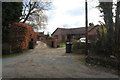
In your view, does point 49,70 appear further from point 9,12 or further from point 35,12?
point 35,12

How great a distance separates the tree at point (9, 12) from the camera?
11.8 metres

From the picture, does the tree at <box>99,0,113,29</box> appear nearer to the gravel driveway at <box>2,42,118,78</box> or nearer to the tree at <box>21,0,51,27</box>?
the gravel driveway at <box>2,42,118,78</box>

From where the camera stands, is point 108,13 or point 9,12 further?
point 9,12

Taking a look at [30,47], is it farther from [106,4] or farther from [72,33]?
[72,33]

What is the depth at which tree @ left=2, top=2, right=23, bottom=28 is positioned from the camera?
38.8ft

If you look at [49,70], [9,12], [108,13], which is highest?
[9,12]

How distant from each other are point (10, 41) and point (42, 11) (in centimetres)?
1205

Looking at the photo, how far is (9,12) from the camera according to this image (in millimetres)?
12336

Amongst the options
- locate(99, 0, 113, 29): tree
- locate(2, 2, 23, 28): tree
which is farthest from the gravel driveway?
locate(2, 2, 23, 28): tree

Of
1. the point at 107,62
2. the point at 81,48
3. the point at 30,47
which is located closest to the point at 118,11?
the point at 107,62

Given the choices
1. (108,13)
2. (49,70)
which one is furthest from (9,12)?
(108,13)

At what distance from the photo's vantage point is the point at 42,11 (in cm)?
2266

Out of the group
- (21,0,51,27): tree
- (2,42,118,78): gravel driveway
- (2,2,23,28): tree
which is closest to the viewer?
(2,42,118,78): gravel driveway

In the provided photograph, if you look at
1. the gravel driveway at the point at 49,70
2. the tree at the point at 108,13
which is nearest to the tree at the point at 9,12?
the gravel driveway at the point at 49,70
